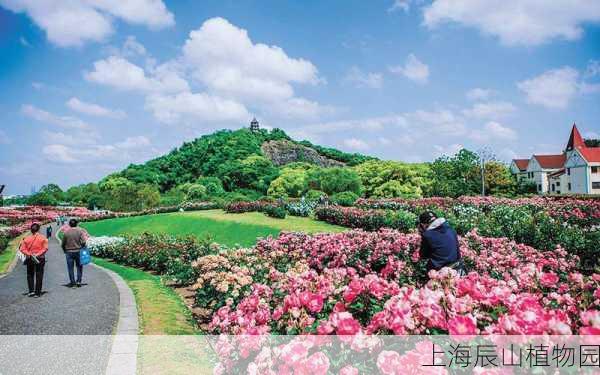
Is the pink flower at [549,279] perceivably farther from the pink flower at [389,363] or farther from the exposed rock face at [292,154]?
the exposed rock face at [292,154]

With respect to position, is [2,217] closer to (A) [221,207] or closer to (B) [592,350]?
(A) [221,207]

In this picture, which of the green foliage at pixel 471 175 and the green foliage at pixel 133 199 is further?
the green foliage at pixel 471 175

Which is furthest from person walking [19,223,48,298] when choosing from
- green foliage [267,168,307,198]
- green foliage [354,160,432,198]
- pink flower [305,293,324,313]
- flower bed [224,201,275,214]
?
green foliage [267,168,307,198]

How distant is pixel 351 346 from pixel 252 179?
68.9 m

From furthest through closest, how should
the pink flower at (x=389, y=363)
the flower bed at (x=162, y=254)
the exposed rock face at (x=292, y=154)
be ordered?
the exposed rock face at (x=292, y=154) → the flower bed at (x=162, y=254) → the pink flower at (x=389, y=363)

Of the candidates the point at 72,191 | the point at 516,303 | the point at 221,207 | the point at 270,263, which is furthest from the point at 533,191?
the point at 72,191

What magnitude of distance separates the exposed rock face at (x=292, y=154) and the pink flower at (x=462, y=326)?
109708mm

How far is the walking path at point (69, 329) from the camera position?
490 cm

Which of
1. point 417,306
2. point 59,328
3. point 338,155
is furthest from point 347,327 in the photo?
point 338,155

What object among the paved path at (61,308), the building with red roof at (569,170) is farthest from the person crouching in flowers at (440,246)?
the building with red roof at (569,170)

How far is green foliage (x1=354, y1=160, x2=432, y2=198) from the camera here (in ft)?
132

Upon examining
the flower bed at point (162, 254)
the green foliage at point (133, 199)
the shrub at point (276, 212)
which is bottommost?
the flower bed at point (162, 254)

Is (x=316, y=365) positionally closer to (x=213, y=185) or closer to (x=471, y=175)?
(x=471, y=175)

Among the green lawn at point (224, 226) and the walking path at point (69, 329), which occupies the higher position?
the green lawn at point (224, 226)
